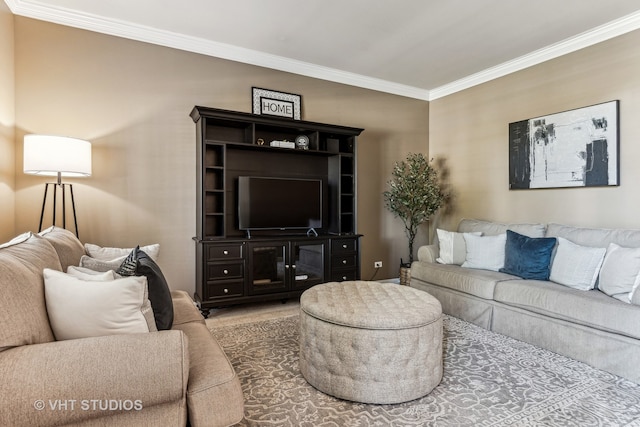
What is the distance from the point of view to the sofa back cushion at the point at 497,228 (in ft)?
11.3

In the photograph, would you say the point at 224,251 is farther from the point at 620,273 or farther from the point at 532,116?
the point at 532,116

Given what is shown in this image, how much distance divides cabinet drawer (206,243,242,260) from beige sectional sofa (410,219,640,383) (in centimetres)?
211

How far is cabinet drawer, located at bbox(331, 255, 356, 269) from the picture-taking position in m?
4.01

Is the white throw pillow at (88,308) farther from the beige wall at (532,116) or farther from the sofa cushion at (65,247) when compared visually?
the beige wall at (532,116)

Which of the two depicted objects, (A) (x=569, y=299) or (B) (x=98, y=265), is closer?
(B) (x=98, y=265)

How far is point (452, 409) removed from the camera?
6.16 ft

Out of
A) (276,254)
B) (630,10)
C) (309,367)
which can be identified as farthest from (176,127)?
(630,10)

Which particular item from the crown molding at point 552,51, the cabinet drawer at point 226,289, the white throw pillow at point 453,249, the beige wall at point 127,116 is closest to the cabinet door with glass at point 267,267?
the cabinet drawer at point 226,289

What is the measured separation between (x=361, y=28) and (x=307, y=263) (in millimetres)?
2517

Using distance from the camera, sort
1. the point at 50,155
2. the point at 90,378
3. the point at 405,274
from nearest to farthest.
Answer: the point at 90,378 → the point at 50,155 → the point at 405,274

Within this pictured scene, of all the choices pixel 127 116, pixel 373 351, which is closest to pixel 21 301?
pixel 373 351

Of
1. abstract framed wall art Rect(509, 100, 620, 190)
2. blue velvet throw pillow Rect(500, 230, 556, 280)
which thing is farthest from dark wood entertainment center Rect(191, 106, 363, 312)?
abstract framed wall art Rect(509, 100, 620, 190)

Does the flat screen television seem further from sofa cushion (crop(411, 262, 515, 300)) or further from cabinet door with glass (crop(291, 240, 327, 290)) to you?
sofa cushion (crop(411, 262, 515, 300))

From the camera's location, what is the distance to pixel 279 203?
3.92 m
